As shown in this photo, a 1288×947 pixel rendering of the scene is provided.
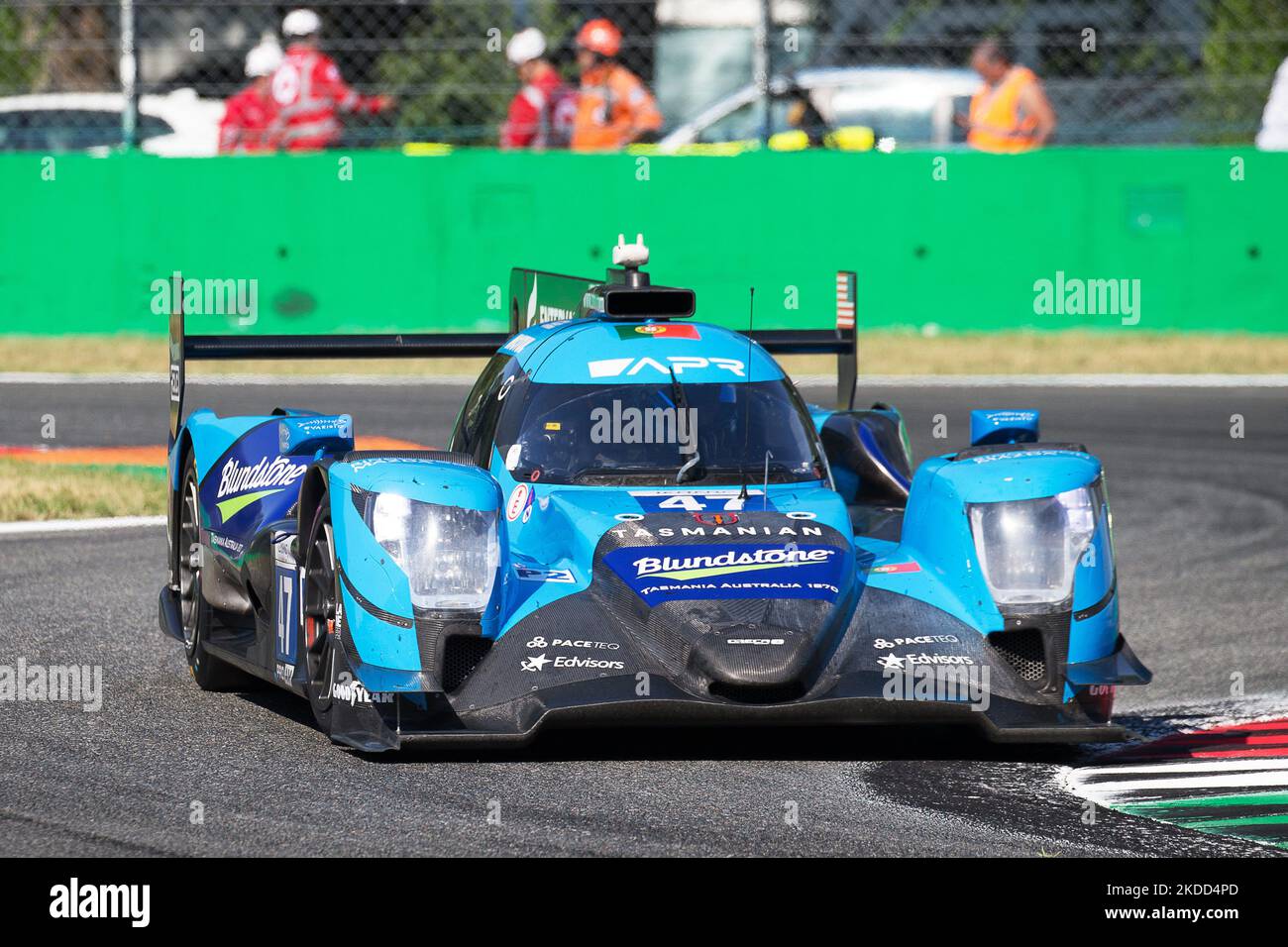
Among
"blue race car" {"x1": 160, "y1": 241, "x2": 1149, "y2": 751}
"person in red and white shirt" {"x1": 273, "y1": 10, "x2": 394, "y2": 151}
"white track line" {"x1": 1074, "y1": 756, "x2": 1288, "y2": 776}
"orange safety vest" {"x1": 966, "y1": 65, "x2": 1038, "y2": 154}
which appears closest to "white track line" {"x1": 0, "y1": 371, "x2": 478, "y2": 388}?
"person in red and white shirt" {"x1": 273, "y1": 10, "x2": 394, "y2": 151}

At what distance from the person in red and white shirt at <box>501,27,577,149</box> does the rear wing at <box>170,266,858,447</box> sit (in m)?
10.5

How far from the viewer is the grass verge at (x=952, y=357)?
17.9 metres

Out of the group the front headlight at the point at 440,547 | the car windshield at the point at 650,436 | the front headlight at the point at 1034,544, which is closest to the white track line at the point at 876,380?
the car windshield at the point at 650,436

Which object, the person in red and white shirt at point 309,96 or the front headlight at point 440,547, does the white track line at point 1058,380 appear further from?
the front headlight at point 440,547

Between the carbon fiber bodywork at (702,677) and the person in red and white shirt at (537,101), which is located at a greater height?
the person in red and white shirt at (537,101)

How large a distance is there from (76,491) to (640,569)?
245 inches

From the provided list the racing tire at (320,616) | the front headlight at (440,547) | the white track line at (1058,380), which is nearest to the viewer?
the front headlight at (440,547)

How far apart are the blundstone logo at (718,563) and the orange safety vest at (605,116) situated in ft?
42.2

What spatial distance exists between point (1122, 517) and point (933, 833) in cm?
683

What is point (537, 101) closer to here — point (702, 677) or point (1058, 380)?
point (1058, 380)

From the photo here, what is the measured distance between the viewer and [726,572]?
21.1 ft

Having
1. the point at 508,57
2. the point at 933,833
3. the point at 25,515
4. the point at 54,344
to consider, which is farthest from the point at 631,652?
the point at 508,57

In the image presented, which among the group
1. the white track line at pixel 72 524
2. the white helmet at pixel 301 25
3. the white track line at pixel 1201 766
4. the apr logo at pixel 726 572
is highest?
the white helmet at pixel 301 25
